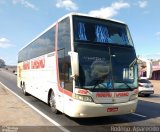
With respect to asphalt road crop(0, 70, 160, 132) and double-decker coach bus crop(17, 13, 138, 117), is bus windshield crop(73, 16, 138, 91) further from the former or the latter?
asphalt road crop(0, 70, 160, 132)

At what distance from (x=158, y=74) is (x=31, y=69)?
166 feet

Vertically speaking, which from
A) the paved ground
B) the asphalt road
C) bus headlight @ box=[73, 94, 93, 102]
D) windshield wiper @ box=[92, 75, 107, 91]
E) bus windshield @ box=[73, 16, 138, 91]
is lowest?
the asphalt road

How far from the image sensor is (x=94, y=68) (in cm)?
1051

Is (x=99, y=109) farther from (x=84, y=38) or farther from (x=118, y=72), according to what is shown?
(x=84, y=38)

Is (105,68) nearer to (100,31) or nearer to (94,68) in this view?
(94,68)

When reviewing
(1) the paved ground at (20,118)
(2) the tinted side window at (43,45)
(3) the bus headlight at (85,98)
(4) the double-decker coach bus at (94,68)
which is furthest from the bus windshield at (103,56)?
(2) the tinted side window at (43,45)

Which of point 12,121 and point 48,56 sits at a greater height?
point 48,56

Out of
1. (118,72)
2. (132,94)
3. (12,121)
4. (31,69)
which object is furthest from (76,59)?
(31,69)

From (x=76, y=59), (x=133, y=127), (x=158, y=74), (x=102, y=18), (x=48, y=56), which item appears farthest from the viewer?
(x=158, y=74)

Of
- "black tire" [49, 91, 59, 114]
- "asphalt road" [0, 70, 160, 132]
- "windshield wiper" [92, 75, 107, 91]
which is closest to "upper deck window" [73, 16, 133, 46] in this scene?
"windshield wiper" [92, 75, 107, 91]

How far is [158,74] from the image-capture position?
6569 centimetres

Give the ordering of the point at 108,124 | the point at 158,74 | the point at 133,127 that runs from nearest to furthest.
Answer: the point at 133,127
the point at 108,124
the point at 158,74

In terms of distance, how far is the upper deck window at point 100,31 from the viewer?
10968 millimetres

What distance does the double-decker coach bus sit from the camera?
10.3 meters
